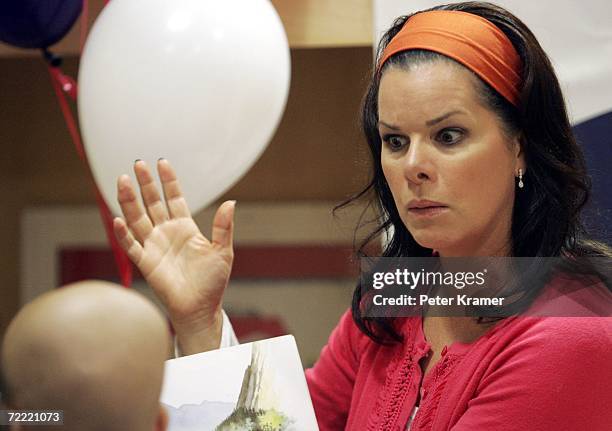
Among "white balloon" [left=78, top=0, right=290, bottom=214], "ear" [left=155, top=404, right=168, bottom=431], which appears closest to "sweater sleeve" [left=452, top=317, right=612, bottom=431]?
"ear" [left=155, top=404, right=168, bottom=431]

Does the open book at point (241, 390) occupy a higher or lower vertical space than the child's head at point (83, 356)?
lower

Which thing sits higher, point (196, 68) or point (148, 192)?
point (196, 68)

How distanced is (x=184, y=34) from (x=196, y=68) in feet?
0.17

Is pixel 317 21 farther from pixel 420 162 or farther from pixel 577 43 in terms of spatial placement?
pixel 420 162

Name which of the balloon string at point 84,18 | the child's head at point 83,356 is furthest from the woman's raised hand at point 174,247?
the balloon string at point 84,18

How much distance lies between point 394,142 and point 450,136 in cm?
7

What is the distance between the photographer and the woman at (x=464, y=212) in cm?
94

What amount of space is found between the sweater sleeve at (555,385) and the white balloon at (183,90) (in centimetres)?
51

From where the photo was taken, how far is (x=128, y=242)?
1011 mm

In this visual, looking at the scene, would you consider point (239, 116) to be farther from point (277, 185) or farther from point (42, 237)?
point (42, 237)

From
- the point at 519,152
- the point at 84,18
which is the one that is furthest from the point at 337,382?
the point at 84,18

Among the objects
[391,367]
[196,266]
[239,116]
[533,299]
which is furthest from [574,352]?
[239,116]

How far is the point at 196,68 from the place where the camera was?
1203 mm

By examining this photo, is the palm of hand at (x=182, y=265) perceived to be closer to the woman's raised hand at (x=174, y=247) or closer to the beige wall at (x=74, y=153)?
the woman's raised hand at (x=174, y=247)
